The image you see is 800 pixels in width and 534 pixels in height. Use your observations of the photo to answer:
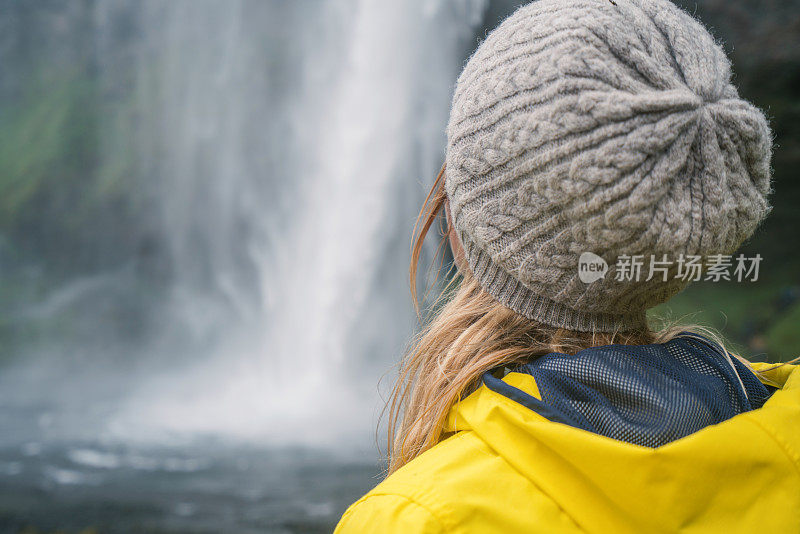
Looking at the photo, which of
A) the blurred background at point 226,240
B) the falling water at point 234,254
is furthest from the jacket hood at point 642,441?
the falling water at point 234,254

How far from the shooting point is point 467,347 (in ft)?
3.51

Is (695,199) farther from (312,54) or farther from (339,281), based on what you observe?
(312,54)

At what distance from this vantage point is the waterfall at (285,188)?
7000 millimetres

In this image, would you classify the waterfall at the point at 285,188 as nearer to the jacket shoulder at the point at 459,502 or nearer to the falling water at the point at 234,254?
the falling water at the point at 234,254

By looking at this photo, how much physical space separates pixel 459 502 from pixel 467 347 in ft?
1.08

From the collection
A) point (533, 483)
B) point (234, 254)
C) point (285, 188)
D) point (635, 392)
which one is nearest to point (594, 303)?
point (635, 392)

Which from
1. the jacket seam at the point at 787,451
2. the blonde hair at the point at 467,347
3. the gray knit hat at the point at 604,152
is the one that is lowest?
the jacket seam at the point at 787,451

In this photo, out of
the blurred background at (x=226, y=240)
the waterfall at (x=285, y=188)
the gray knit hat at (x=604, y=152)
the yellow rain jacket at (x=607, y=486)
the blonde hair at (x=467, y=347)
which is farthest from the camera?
the waterfall at (x=285, y=188)

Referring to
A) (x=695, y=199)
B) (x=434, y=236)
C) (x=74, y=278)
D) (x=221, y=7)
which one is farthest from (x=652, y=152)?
Result: (x=74, y=278)

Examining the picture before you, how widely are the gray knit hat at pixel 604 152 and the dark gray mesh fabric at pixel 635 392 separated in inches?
4.8

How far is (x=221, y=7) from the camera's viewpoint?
334 inches

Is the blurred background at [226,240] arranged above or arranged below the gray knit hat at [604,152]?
above

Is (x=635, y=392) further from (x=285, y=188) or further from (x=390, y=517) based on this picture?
(x=285, y=188)

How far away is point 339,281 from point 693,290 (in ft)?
14.2
